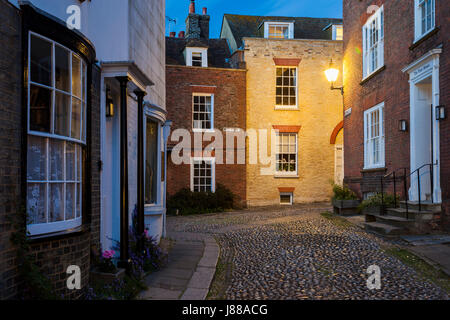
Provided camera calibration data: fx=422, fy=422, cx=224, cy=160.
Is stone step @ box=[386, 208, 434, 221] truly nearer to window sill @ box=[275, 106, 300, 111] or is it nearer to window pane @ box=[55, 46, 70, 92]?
window pane @ box=[55, 46, 70, 92]

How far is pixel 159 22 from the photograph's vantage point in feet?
33.3

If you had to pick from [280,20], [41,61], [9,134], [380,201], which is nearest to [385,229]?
[380,201]

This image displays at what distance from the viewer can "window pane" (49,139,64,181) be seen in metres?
4.45

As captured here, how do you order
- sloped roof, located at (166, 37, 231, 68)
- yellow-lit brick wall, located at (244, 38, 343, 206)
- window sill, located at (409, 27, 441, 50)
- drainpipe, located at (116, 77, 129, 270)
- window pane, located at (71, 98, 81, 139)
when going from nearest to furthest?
window pane, located at (71, 98, 81, 139), drainpipe, located at (116, 77, 129, 270), window sill, located at (409, 27, 441, 50), yellow-lit brick wall, located at (244, 38, 343, 206), sloped roof, located at (166, 37, 231, 68)

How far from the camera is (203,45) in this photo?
1986 centimetres

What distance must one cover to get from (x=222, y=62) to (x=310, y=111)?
5028mm

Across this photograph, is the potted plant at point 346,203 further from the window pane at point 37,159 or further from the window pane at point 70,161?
the window pane at point 37,159

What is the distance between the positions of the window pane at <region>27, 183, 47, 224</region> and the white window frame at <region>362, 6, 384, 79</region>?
35.4 feet

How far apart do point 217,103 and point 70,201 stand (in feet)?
49.1

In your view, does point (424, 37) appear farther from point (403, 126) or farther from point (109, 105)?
point (109, 105)

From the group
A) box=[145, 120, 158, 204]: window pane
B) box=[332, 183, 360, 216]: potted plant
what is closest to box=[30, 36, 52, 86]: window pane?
box=[145, 120, 158, 204]: window pane

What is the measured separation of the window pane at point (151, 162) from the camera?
8578 mm
